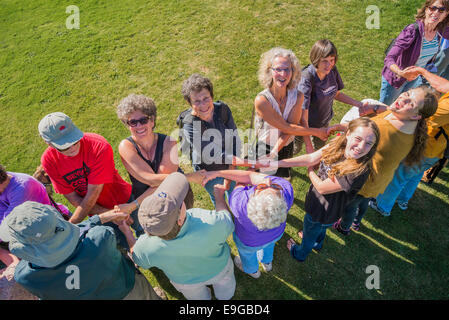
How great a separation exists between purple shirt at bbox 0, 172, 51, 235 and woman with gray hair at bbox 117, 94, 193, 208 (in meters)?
0.91

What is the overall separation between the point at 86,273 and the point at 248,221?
4.88 ft

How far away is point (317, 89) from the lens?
3.72 metres

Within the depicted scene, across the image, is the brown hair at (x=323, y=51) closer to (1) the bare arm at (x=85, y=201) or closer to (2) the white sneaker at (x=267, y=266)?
(2) the white sneaker at (x=267, y=266)

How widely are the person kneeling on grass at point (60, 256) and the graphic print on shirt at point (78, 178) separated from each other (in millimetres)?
752

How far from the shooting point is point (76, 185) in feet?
10.5

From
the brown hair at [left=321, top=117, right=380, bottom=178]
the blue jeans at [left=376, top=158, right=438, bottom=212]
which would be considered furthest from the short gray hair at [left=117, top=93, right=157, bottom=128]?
the blue jeans at [left=376, top=158, right=438, bottom=212]

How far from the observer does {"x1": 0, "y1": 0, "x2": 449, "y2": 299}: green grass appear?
150 inches

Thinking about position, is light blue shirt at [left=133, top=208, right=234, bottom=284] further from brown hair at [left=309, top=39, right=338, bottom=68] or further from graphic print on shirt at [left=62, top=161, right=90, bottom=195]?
brown hair at [left=309, top=39, right=338, bottom=68]

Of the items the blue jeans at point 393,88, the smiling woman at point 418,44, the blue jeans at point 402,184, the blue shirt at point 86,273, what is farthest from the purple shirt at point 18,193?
the blue jeans at point 393,88

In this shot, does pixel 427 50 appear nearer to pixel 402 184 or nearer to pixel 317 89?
pixel 317 89

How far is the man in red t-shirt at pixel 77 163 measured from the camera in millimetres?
2799

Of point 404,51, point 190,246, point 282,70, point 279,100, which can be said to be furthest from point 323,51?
point 190,246

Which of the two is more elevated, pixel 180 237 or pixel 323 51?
pixel 323 51
